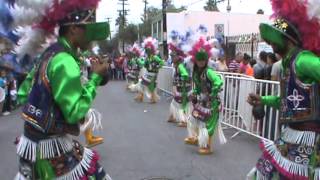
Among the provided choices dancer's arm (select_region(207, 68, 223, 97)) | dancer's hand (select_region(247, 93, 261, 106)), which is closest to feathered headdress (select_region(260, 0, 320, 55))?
dancer's hand (select_region(247, 93, 261, 106))

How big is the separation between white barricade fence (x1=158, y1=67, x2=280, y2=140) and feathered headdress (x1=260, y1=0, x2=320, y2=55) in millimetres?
4328

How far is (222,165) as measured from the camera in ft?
23.2

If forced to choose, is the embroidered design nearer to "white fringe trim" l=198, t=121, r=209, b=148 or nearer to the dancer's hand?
the dancer's hand

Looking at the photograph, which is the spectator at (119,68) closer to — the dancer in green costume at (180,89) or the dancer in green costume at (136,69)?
the dancer in green costume at (136,69)

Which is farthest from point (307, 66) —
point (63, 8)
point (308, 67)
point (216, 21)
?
point (216, 21)

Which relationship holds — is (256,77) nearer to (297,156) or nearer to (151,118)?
(151,118)

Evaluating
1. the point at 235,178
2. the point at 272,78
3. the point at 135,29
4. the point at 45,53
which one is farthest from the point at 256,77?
the point at 135,29

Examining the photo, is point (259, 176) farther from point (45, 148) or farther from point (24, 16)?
point (24, 16)

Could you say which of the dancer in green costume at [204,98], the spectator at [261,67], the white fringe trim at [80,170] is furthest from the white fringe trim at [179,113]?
the white fringe trim at [80,170]

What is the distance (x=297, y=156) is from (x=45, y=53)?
1.94m

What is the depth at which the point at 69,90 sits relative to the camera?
3045mm

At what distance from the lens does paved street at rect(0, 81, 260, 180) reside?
6617 millimetres

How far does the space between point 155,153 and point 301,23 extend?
185 inches

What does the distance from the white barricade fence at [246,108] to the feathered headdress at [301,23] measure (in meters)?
4.33
